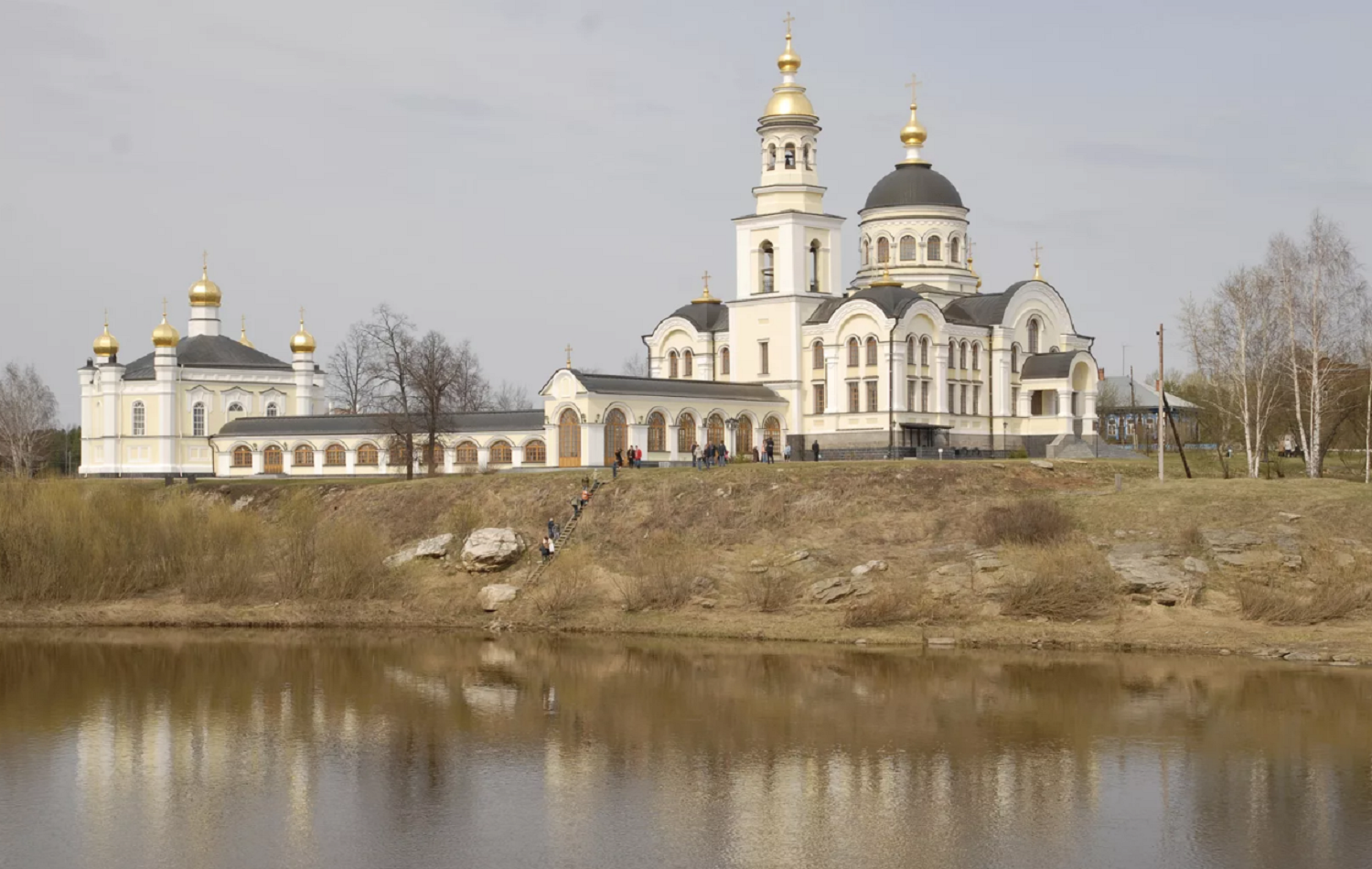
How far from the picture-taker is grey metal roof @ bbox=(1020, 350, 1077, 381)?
63844mm

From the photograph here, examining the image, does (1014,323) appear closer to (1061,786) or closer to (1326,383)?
(1326,383)

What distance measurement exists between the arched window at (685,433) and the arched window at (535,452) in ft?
16.1

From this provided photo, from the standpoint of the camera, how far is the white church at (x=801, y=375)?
59.8 meters

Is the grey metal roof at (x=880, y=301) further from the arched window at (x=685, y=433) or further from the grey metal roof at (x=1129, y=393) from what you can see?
the grey metal roof at (x=1129, y=393)

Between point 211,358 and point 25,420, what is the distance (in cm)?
1827

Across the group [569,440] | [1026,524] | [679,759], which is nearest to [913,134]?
[569,440]

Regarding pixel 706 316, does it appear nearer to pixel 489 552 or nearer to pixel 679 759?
pixel 489 552

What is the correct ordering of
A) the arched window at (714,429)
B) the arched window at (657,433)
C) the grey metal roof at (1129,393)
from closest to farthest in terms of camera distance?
the arched window at (657,433), the arched window at (714,429), the grey metal roof at (1129,393)

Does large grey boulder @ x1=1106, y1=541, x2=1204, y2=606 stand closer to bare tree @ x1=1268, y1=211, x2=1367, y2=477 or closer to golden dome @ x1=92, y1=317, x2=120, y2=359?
bare tree @ x1=1268, y1=211, x2=1367, y2=477

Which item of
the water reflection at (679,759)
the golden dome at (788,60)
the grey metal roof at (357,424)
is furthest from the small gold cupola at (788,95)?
the water reflection at (679,759)

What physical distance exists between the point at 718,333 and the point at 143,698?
122 ft

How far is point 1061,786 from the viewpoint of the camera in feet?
79.7

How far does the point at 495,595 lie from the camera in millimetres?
44656

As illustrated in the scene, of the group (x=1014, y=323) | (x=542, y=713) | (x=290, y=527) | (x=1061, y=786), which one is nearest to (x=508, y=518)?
(x=290, y=527)
